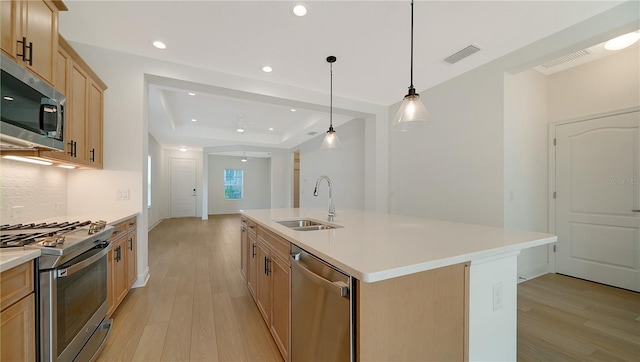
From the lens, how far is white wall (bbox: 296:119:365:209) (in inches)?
209

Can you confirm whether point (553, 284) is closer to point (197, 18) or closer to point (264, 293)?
point (264, 293)

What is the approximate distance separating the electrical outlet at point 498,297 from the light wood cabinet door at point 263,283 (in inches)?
58.8

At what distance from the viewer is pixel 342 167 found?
5926 mm

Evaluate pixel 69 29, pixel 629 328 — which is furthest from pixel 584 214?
pixel 69 29

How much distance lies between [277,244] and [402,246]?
0.88 meters

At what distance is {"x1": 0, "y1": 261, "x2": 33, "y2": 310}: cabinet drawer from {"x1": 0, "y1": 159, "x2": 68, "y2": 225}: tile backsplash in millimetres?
1093

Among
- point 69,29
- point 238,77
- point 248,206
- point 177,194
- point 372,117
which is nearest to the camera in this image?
point 69,29

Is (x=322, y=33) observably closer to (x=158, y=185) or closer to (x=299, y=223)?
(x=299, y=223)

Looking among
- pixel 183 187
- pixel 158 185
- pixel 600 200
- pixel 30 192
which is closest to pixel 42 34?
pixel 30 192

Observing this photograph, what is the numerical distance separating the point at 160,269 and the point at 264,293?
2.23 metres

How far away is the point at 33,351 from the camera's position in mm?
1176

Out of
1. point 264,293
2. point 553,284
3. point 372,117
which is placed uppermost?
point 372,117

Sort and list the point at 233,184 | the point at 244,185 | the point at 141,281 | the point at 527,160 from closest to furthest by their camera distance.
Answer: the point at 141,281 → the point at 527,160 → the point at 233,184 → the point at 244,185

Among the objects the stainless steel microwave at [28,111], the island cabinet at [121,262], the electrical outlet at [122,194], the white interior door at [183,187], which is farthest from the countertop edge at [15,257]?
the white interior door at [183,187]
